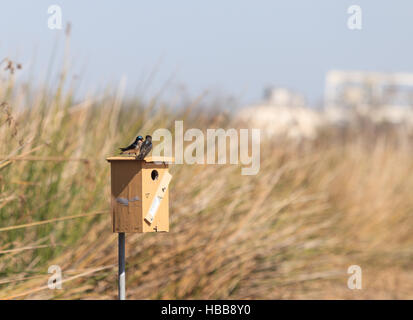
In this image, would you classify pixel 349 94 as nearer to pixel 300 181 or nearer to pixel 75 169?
pixel 300 181

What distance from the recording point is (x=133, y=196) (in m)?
2.26

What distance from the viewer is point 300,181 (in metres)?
5.97

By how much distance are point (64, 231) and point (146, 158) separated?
1.38 metres

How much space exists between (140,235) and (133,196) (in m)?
1.25

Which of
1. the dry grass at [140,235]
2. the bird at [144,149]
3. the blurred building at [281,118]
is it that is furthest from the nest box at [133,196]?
the blurred building at [281,118]

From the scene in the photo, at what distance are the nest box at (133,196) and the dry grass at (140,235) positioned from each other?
0.41m

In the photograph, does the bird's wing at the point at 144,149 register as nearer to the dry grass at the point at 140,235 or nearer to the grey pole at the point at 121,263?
the grey pole at the point at 121,263

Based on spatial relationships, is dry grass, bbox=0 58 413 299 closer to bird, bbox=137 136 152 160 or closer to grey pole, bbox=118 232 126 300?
grey pole, bbox=118 232 126 300

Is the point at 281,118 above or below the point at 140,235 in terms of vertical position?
above

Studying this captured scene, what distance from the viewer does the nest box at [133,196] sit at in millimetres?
2240

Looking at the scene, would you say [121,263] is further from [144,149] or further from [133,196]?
[144,149]

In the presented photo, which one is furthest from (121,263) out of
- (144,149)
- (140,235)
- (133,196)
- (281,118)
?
(281,118)

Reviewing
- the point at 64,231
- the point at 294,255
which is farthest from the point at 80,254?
the point at 294,255

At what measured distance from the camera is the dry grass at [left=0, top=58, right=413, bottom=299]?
10.3 feet
